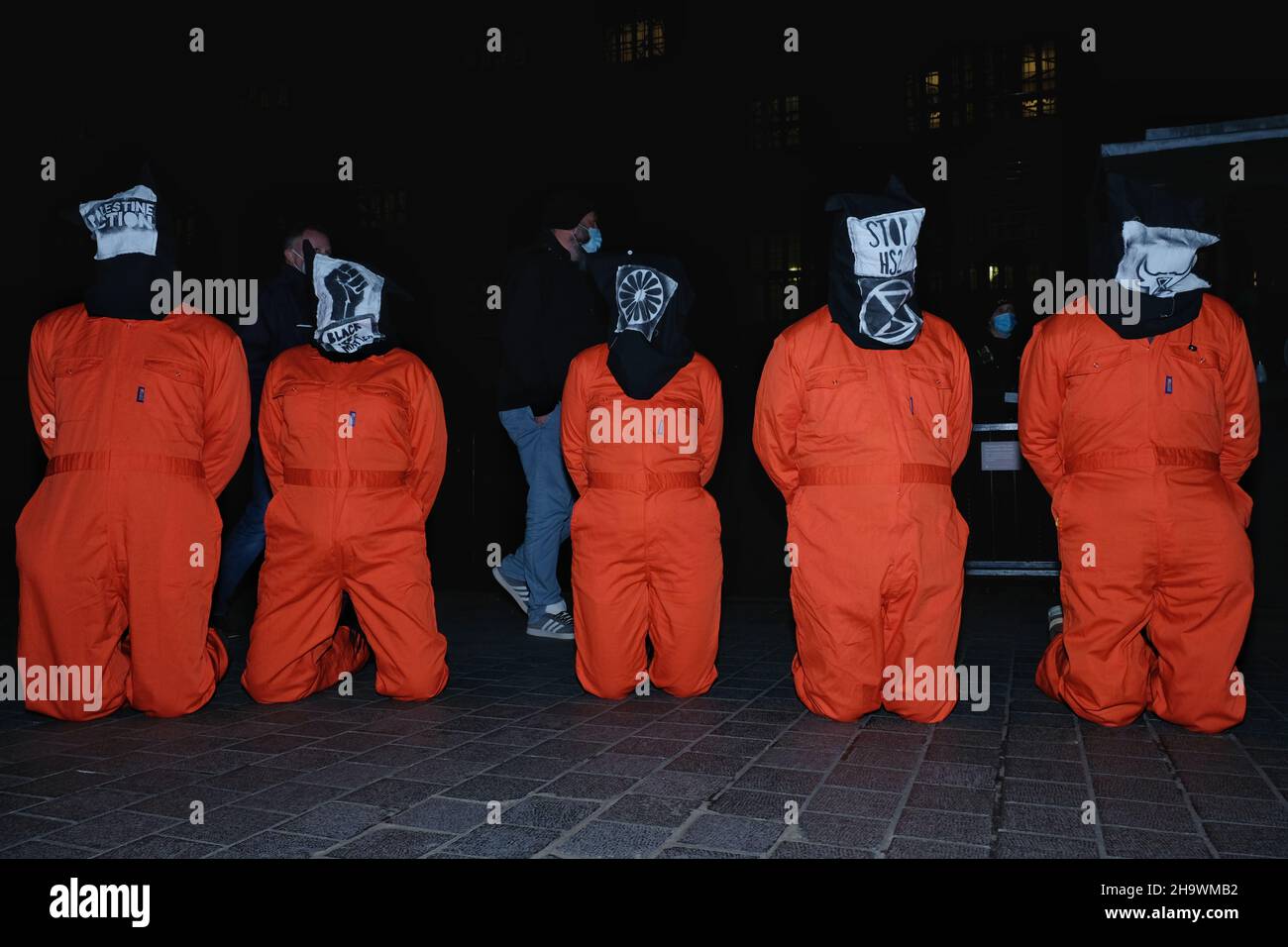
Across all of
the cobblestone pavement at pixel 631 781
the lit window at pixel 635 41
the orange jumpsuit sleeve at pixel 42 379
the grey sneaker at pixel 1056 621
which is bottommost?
the cobblestone pavement at pixel 631 781

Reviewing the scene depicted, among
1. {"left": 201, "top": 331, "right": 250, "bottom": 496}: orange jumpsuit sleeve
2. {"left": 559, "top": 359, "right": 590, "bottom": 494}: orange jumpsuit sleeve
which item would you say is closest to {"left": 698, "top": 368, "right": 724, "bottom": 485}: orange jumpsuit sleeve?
{"left": 559, "top": 359, "right": 590, "bottom": 494}: orange jumpsuit sleeve

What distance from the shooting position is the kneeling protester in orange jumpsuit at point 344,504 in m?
4.40

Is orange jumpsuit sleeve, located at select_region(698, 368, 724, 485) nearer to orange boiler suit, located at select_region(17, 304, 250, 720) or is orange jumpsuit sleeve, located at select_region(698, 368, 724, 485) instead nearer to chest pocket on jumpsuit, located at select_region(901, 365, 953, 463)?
chest pocket on jumpsuit, located at select_region(901, 365, 953, 463)

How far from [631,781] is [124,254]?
2.98 metres

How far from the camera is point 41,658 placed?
412 centimetres

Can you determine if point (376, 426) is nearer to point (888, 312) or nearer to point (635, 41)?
point (888, 312)

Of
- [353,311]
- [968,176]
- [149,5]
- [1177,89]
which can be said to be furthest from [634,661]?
[149,5]

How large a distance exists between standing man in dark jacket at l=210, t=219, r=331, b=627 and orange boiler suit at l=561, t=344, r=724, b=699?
2080 mm

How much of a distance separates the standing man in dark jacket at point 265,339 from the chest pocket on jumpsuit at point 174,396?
1.40 metres

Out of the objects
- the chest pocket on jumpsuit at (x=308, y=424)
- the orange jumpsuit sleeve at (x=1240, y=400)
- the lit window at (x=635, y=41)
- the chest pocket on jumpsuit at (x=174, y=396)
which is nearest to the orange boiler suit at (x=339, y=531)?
the chest pocket on jumpsuit at (x=308, y=424)

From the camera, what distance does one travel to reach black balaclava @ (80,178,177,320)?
13.9 ft

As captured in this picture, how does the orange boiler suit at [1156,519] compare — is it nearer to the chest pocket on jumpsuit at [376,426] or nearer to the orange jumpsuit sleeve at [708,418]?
the orange jumpsuit sleeve at [708,418]
